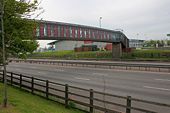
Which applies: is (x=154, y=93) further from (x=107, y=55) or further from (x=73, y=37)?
(x=107, y=55)

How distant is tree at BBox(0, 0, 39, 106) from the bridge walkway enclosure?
680 inches

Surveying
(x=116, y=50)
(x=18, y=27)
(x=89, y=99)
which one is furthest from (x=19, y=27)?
(x=116, y=50)

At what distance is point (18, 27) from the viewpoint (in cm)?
1524

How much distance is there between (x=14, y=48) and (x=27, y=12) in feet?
6.65

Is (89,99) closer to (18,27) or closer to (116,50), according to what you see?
(18,27)

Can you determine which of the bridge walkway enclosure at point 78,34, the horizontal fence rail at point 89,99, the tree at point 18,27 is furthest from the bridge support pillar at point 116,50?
the tree at point 18,27

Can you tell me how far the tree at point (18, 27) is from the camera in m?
14.6

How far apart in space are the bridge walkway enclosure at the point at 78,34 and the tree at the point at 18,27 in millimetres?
17273

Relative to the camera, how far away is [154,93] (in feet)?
58.4

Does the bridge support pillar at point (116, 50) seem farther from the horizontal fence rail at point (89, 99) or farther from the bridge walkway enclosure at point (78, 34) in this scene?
the horizontal fence rail at point (89, 99)

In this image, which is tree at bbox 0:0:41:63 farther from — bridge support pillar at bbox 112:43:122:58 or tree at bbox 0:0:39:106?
bridge support pillar at bbox 112:43:122:58

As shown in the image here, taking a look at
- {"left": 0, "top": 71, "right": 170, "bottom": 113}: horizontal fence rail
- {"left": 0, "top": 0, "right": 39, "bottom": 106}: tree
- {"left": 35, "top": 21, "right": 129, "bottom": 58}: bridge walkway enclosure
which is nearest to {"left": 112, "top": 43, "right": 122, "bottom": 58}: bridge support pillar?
{"left": 35, "top": 21, "right": 129, "bottom": 58}: bridge walkway enclosure

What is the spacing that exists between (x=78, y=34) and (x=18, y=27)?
141ft

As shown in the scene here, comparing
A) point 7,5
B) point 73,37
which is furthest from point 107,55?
point 7,5
